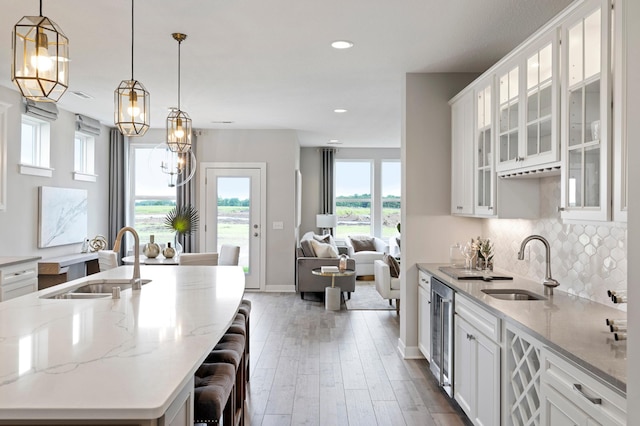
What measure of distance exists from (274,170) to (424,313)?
4513 millimetres

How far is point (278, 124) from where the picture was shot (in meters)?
7.54

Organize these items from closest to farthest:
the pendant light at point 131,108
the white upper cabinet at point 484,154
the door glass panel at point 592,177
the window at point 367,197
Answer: the door glass panel at point 592,177 → the pendant light at point 131,108 → the white upper cabinet at point 484,154 → the window at point 367,197

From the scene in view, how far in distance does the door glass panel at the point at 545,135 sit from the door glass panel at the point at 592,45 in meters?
0.43

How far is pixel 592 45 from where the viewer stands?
219 cm

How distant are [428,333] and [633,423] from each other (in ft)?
10.2

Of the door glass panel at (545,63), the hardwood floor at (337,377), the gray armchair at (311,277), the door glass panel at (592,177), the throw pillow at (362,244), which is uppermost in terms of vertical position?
the door glass panel at (545,63)

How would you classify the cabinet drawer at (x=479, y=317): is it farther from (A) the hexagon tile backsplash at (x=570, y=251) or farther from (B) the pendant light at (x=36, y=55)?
(B) the pendant light at (x=36, y=55)

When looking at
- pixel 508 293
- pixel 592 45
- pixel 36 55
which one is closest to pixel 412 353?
pixel 508 293

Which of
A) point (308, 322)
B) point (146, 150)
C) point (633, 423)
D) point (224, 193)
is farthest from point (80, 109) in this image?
point (633, 423)

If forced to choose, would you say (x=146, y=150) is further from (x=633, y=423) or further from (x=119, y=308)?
(x=633, y=423)

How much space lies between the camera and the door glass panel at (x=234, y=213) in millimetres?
8117

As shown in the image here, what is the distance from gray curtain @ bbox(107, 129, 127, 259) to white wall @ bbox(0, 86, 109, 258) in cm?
48

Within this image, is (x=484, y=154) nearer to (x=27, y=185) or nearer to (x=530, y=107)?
(x=530, y=107)

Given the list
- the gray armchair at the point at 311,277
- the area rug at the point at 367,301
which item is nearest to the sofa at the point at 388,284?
the area rug at the point at 367,301
